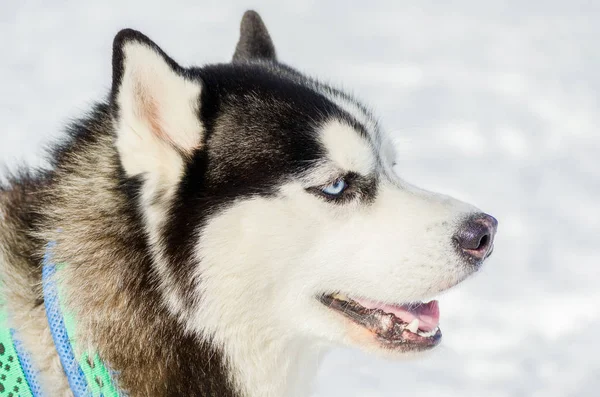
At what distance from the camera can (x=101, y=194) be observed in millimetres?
2383

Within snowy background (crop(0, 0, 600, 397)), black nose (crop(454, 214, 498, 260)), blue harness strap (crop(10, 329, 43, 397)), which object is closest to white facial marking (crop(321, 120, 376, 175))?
black nose (crop(454, 214, 498, 260))

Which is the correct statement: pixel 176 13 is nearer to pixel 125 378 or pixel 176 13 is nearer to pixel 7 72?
pixel 7 72

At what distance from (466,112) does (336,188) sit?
3.85 meters

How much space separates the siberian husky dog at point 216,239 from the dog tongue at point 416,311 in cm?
2

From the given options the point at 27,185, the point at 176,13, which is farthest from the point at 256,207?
the point at 176,13

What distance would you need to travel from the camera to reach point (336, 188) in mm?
2354

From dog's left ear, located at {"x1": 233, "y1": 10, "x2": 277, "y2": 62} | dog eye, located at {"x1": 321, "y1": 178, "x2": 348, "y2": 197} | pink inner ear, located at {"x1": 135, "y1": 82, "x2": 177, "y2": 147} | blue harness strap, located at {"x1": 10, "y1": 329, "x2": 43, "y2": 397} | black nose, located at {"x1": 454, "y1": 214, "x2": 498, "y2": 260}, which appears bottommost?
blue harness strap, located at {"x1": 10, "y1": 329, "x2": 43, "y2": 397}

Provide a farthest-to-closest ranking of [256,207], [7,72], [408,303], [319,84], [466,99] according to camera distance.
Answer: [466,99] → [7,72] → [319,84] → [408,303] → [256,207]

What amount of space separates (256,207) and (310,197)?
0.49 feet

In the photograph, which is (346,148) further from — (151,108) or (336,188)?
(151,108)

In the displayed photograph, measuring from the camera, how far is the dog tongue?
8.05 feet

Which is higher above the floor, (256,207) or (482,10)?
(482,10)

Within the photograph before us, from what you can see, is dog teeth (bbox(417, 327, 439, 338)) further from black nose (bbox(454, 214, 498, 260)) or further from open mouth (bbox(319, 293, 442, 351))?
black nose (bbox(454, 214, 498, 260))

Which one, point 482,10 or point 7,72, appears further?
point 482,10
